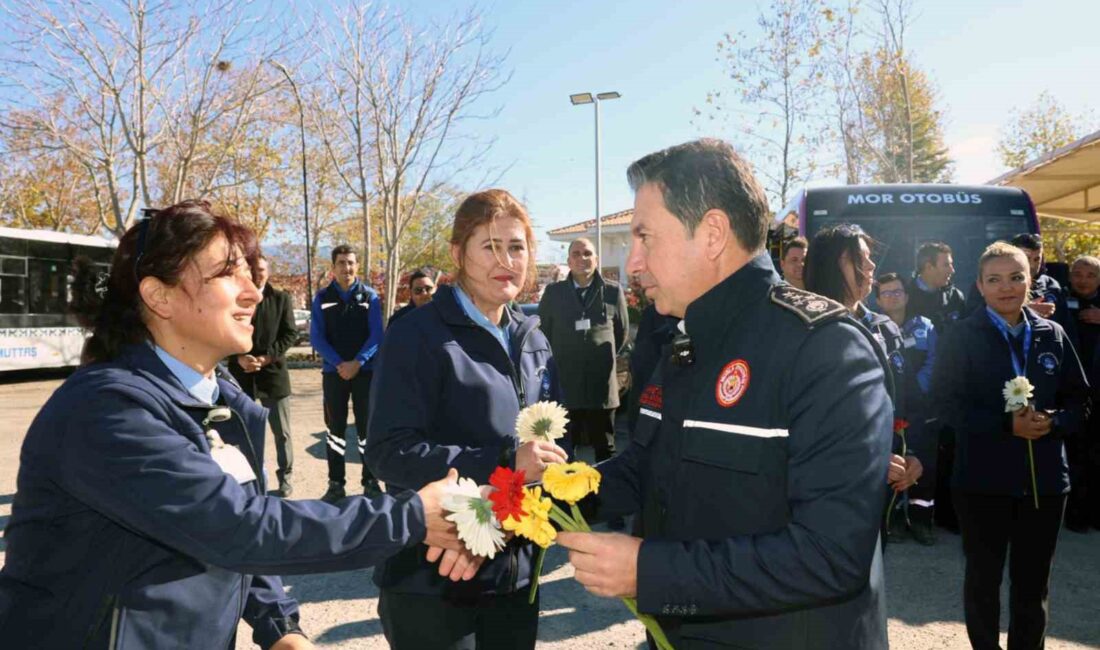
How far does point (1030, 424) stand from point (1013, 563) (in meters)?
0.65

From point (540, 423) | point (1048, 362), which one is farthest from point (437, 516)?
point (1048, 362)

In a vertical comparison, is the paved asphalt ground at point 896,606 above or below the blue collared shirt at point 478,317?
below

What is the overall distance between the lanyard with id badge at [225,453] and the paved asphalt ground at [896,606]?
2.68 meters

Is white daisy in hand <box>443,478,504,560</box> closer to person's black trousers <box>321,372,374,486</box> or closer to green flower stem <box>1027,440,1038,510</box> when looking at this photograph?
green flower stem <box>1027,440,1038,510</box>

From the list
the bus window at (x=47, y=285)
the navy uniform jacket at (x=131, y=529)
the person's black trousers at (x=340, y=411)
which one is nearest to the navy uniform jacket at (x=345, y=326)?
the person's black trousers at (x=340, y=411)

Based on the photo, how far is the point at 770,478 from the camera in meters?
1.54

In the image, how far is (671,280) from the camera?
1801mm

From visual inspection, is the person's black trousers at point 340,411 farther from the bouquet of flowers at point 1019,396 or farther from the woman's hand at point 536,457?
the bouquet of flowers at point 1019,396

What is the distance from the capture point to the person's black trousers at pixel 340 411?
23.3 ft

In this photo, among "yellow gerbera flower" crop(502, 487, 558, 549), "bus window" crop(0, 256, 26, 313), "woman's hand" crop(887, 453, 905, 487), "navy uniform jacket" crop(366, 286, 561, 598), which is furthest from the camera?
"bus window" crop(0, 256, 26, 313)

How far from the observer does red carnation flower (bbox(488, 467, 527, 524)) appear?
1.72 m

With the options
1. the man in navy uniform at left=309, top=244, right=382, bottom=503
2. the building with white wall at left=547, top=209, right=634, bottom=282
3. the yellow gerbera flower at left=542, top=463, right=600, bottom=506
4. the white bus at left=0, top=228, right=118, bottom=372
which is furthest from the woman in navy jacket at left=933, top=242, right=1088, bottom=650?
the building with white wall at left=547, top=209, right=634, bottom=282

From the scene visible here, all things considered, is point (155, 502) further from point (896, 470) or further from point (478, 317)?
point (896, 470)

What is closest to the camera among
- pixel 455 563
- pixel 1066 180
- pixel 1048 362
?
pixel 455 563
